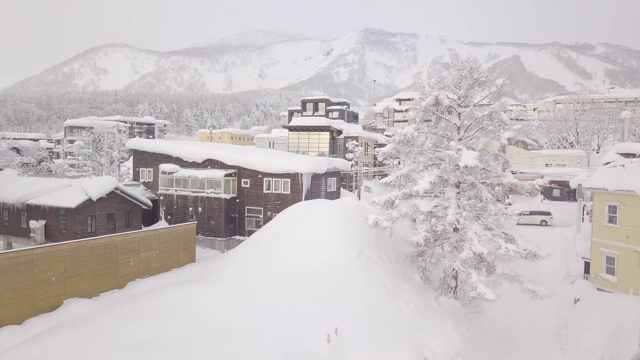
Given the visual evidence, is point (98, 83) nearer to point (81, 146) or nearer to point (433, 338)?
point (81, 146)

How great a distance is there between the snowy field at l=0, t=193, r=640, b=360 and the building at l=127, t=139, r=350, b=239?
621 centimetres

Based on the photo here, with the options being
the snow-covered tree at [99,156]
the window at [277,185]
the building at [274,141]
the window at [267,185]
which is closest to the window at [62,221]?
the window at [267,185]

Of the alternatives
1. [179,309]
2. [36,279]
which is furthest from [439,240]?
[36,279]

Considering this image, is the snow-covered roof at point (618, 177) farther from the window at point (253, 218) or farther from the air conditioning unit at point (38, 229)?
the air conditioning unit at point (38, 229)

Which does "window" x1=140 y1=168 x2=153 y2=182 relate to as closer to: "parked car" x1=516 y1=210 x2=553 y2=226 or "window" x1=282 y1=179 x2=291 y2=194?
"window" x1=282 y1=179 x2=291 y2=194

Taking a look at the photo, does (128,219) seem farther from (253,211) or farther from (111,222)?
(253,211)

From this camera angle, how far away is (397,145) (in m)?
18.6

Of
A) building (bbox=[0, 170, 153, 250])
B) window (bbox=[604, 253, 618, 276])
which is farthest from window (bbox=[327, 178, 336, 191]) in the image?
window (bbox=[604, 253, 618, 276])

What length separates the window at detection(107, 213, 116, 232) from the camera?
25234mm

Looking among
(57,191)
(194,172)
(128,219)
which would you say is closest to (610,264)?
(194,172)

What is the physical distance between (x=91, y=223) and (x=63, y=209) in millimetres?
1659

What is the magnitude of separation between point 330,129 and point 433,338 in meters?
38.7

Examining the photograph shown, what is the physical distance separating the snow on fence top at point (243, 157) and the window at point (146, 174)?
1.58m

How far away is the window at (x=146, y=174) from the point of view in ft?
106
